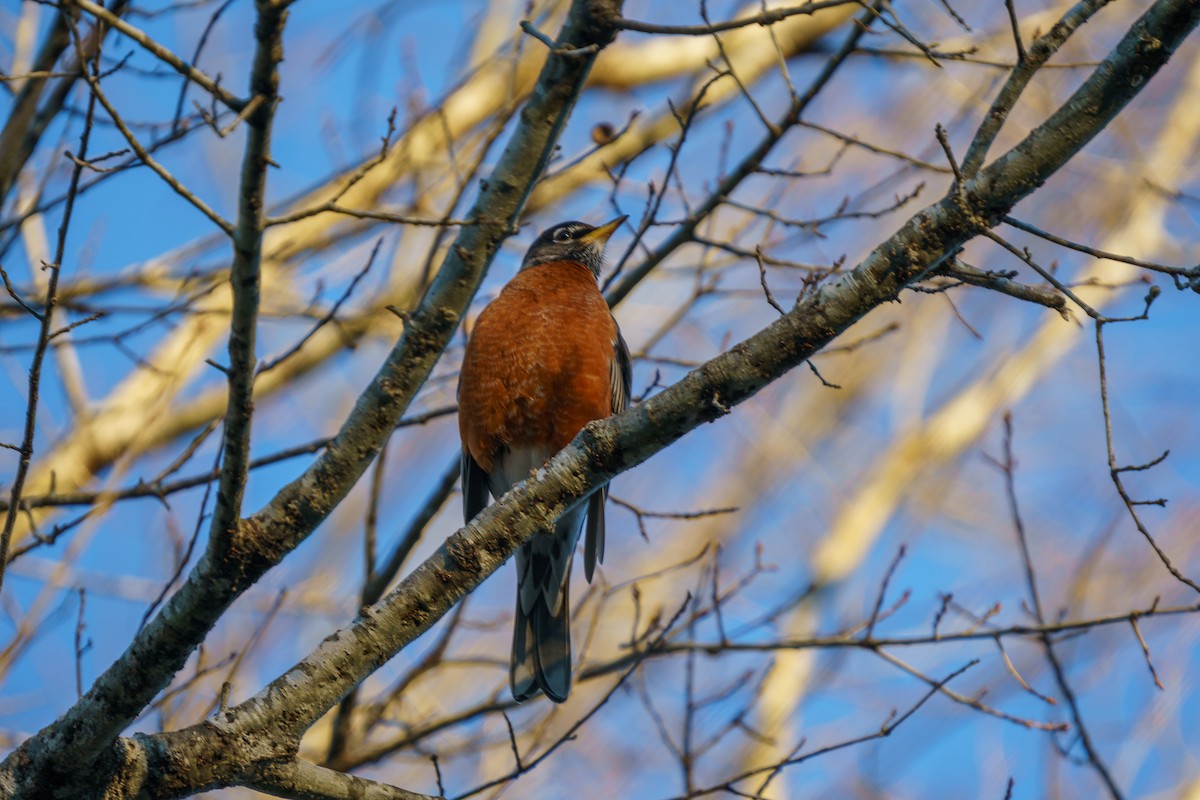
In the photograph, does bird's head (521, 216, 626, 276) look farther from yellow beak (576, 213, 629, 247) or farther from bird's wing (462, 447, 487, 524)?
bird's wing (462, 447, 487, 524)

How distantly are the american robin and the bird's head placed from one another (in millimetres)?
861

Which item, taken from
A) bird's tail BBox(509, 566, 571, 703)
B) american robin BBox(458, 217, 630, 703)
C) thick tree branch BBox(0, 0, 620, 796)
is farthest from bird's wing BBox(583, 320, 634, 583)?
thick tree branch BBox(0, 0, 620, 796)

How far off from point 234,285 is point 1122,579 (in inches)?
366

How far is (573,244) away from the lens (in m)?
7.29

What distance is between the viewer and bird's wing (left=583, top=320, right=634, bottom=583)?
6.12 metres

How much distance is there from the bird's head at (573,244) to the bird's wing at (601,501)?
93 centimetres

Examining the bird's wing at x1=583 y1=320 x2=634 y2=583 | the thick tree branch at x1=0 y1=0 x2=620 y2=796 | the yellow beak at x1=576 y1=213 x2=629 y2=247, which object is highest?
the yellow beak at x1=576 y1=213 x2=629 y2=247

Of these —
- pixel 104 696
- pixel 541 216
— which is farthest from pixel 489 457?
pixel 541 216

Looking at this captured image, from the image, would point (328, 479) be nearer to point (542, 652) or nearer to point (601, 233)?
point (542, 652)

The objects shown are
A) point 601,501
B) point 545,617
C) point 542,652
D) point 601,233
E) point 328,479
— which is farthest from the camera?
point 601,233

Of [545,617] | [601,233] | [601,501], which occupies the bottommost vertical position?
[545,617]

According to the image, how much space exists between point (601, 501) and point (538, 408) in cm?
69

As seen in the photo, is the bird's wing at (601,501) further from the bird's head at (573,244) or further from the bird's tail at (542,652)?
the bird's head at (573,244)

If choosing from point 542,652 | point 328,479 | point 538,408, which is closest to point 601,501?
point 538,408
